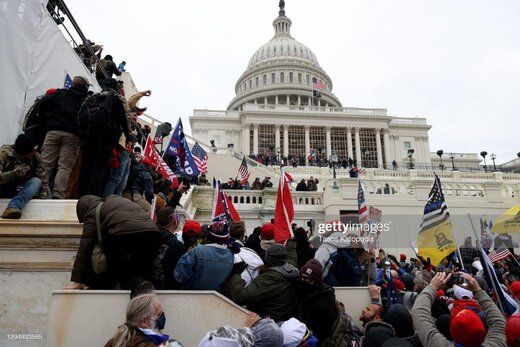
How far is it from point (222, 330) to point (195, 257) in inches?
47.5

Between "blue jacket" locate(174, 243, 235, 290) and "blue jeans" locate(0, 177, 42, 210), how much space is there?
2.35 m

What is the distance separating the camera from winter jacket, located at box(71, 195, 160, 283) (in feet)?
12.0

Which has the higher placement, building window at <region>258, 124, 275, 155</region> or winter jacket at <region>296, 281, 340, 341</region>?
building window at <region>258, 124, 275, 155</region>

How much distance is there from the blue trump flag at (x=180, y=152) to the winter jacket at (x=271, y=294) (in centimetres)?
779

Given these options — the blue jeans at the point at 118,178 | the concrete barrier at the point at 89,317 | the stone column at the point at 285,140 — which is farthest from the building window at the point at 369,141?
the concrete barrier at the point at 89,317

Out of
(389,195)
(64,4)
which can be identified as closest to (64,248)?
(64,4)

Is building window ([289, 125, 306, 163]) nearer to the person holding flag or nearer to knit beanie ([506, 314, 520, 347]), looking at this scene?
the person holding flag

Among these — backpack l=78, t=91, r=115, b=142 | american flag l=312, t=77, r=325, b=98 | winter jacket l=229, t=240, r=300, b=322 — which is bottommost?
winter jacket l=229, t=240, r=300, b=322

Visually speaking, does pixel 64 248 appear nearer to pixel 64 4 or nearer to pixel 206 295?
pixel 206 295

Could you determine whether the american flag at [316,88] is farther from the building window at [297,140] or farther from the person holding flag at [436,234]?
the person holding flag at [436,234]

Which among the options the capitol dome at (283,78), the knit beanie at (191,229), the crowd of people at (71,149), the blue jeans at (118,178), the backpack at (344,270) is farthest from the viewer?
the capitol dome at (283,78)

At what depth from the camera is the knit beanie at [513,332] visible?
2.91m

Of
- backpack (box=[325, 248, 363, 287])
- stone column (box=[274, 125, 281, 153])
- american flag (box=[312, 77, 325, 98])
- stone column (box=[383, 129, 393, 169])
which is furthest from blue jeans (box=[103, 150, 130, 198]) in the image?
american flag (box=[312, 77, 325, 98])

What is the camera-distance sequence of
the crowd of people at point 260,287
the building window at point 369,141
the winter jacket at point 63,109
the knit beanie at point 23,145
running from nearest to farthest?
the crowd of people at point 260,287 < the knit beanie at point 23,145 < the winter jacket at point 63,109 < the building window at point 369,141
